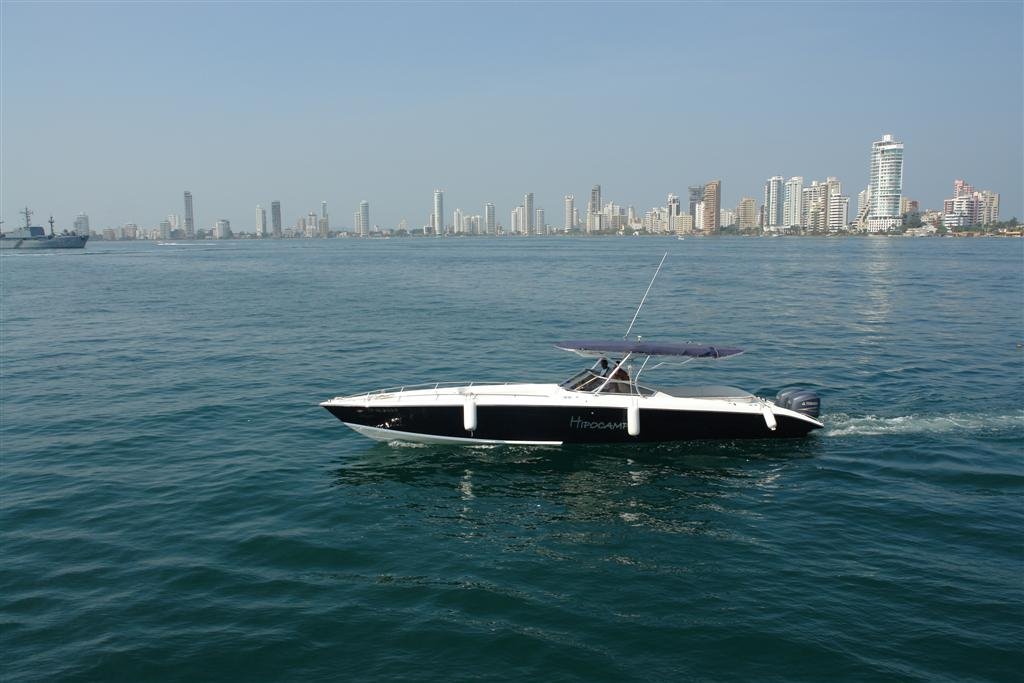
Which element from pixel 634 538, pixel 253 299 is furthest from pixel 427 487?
pixel 253 299

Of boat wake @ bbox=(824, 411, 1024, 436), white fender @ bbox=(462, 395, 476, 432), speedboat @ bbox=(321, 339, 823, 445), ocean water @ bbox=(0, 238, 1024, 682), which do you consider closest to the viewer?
ocean water @ bbox=(0, 238, 1024, 682)

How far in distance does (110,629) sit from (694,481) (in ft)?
41.4

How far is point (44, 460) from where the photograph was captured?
19.5 m

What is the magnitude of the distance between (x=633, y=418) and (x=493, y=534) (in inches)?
238

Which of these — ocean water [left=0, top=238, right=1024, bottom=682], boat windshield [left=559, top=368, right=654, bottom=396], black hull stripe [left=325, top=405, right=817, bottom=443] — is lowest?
ocean water [left=0, top=238, right=1024, bottom=682]

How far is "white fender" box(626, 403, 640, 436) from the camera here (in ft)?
63.0

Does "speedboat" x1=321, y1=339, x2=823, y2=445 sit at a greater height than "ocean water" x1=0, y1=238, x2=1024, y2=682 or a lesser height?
greater

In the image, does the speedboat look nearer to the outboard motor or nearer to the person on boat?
the person on boat

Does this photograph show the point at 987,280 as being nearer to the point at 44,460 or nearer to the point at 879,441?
the point at 879,441

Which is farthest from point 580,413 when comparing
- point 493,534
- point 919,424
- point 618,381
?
point 919,424

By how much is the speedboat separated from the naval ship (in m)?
190

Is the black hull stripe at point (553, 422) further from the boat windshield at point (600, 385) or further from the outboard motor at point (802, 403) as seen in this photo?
the outboard motor at point (802, 403)

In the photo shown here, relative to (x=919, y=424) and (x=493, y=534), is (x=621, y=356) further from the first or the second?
(x=919, y=424)

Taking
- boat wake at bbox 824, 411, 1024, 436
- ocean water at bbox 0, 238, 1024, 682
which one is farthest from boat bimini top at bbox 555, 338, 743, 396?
boat wake at bbox 824, 411, 1024, 436
